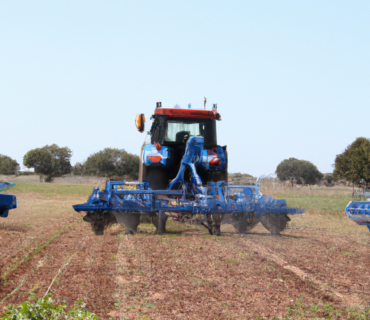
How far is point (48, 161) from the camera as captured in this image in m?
84.7

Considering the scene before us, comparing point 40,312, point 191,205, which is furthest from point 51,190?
point 40,312

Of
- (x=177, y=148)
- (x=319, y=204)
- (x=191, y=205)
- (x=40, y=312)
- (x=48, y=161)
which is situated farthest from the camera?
(x=48, y=161)

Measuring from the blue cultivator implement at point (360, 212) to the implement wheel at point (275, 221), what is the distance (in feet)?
4.84

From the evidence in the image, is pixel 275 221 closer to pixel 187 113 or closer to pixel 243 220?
pixel 243 220

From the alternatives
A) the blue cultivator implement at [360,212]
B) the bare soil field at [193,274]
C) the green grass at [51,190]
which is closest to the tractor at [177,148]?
the bare soil field at [193,274]

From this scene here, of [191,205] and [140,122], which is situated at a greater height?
[140,122]

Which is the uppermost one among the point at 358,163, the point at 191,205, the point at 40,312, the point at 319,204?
the point at 358,163

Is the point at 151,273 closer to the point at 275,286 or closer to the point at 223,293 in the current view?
the point at 223,293

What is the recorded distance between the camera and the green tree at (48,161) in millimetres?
84125

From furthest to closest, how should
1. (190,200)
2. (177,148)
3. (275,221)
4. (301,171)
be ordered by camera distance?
(301,171)
(177,148)
(275,221)
(190,200)

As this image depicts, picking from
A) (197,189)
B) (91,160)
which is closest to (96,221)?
(197,189)

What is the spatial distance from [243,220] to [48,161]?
262 feet

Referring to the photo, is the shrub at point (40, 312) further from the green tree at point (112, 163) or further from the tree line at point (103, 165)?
the green tree at point (112, 163)

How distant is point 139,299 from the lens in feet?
15.8
